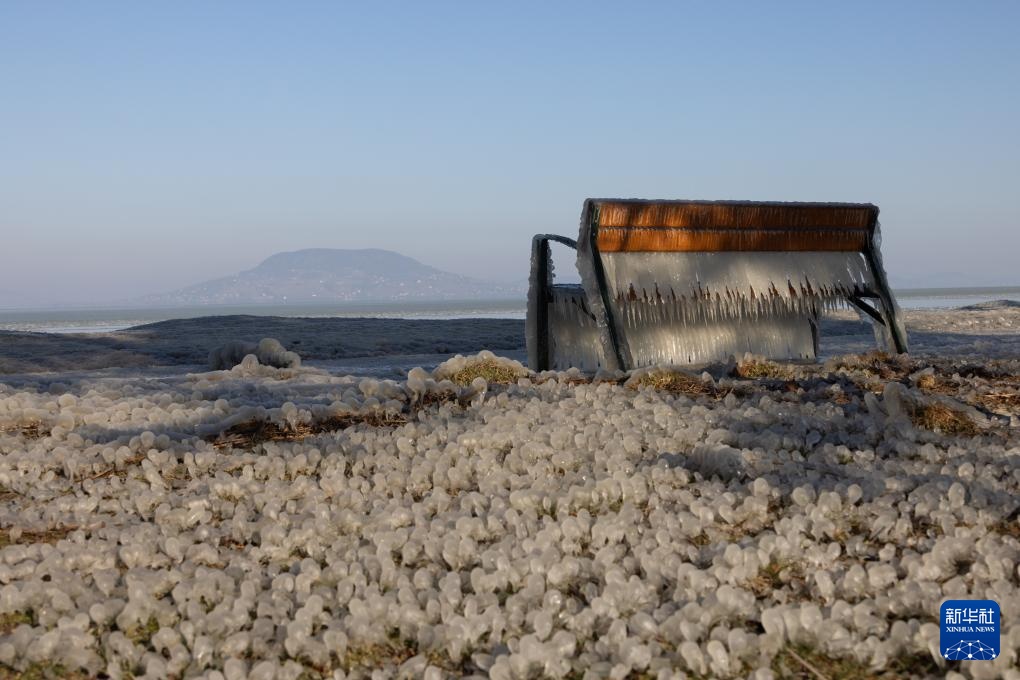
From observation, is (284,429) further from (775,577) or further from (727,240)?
(727,240)

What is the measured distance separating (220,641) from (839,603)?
5.42 ft

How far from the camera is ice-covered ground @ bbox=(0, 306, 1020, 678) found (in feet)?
7.93

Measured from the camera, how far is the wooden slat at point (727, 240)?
7.23 m

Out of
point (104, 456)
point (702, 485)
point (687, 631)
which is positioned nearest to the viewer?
point (687, 631)

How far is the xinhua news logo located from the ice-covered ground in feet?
0.11

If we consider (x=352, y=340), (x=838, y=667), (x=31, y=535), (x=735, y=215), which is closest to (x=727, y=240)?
(x=735, y=215)

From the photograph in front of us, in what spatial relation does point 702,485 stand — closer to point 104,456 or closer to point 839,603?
point 839,603

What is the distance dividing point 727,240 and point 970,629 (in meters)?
5.48

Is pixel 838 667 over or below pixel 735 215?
below

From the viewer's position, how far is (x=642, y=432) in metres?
4.18

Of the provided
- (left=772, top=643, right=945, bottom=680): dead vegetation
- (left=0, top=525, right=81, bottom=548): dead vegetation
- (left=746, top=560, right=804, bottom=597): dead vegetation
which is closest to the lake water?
(left=0, top=525, right=81, bottom=548): dead vegetation

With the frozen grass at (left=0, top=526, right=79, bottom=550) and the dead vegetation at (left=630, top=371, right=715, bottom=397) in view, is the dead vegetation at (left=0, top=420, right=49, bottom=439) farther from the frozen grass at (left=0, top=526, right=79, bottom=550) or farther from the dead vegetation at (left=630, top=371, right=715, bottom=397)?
the dead vegetation at (left=630, top=371, right=715, bottom=397)

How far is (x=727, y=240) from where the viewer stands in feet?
24.8

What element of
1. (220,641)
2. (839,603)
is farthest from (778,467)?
(220,641)
